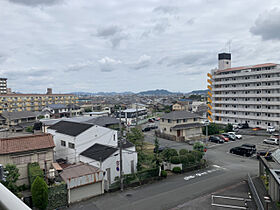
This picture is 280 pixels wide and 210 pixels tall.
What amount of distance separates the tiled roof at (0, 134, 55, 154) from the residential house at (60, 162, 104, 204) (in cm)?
342

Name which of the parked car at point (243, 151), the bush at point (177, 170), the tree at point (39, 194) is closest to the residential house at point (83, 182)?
the tree at point (39, 194)

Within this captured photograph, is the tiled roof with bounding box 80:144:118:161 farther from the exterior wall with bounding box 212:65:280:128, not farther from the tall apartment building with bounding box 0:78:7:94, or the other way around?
the tall apartment building with bounding box 0:78:7:94

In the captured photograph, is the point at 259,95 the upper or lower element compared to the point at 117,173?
upper

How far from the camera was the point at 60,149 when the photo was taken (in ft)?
79.5

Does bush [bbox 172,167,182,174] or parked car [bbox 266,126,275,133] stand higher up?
parked car [bbox 266,126,275,133]

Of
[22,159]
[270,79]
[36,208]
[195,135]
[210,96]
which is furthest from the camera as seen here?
[210,96]

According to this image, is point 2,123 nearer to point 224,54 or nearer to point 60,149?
point 60,149

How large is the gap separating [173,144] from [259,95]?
23.5 metres

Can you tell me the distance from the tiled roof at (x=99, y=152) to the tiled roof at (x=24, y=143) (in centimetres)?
338

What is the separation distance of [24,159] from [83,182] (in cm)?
592

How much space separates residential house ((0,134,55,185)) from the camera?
17078 millimetres

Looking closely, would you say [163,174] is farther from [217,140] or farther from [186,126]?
[186,126]

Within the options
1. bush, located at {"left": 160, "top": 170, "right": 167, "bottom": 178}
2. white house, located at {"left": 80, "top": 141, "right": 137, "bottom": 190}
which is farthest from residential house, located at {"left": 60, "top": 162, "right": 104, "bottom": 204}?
bush, located at {"left": 160, "top": 170, "right": 167, "bottom": 178}

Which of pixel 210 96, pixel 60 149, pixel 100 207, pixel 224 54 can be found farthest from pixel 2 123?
pixel 224 54
